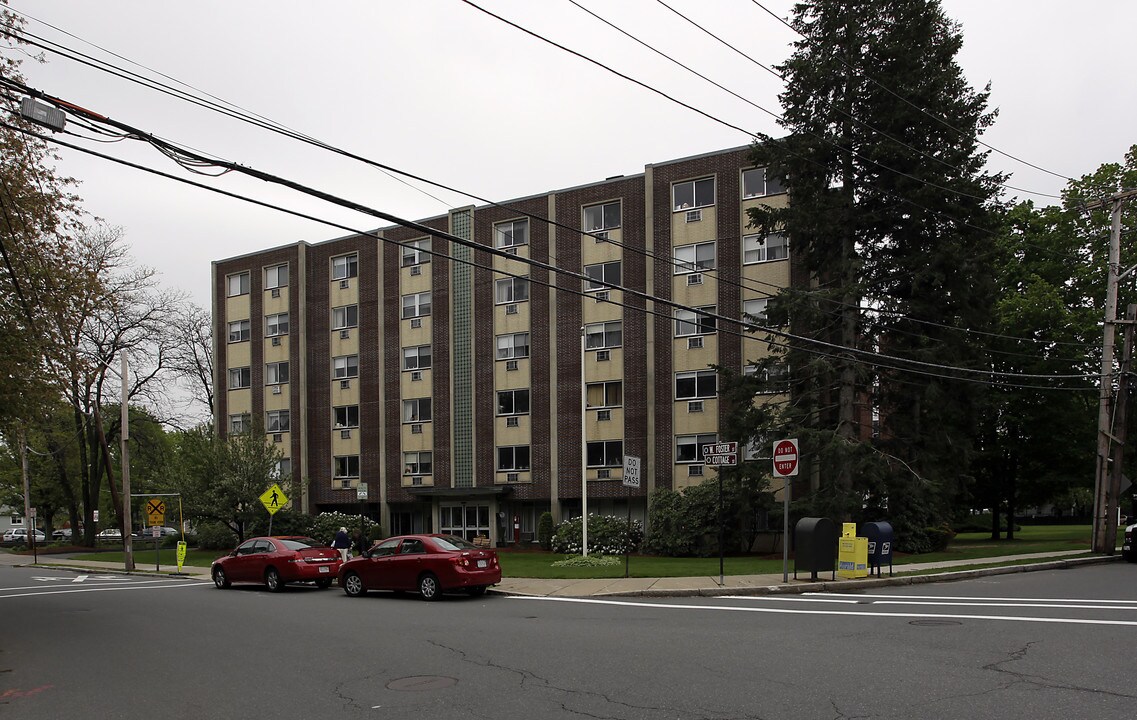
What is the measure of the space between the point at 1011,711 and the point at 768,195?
29.9 metres

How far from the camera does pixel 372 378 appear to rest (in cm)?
4662

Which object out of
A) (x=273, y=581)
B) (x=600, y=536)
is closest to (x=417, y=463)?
(x=600, y=536)

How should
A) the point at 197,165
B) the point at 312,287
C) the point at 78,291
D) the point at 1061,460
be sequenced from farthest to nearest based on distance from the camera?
the point at 312,287, the point at 1061,460, the point at 78,291, the point at 197,165

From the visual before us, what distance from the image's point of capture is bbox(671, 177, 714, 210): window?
3722 centimetres

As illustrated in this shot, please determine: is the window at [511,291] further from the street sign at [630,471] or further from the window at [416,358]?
the street sign at [630,471]

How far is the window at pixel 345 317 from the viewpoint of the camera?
47.6m

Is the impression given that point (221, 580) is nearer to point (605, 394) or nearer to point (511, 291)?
point (605, 394)

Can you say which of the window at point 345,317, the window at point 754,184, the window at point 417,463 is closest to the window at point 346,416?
the window at point 417,463

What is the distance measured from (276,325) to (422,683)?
4352 cm

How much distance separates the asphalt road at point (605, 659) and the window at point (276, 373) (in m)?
31.7

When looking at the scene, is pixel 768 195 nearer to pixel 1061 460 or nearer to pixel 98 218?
pixel 1061 460

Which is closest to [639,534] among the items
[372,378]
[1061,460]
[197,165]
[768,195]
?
[768,195]

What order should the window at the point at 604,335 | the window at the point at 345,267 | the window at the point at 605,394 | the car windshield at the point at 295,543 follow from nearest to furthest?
the car windshield at the point at 295,543
the window at the point at 605,394
the window at the point at 604,335
the window at the point at 345,267

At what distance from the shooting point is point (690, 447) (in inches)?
1449
